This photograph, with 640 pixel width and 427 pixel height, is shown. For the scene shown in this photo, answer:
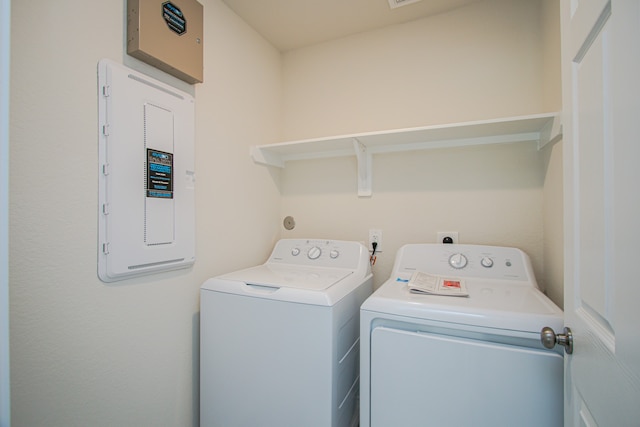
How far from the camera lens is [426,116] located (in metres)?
1.72

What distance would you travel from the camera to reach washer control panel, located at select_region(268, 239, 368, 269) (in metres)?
1.61

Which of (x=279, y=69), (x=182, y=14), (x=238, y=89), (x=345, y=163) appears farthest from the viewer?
(x=279, y=69)

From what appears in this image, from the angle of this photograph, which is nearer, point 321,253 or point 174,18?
point 174,18

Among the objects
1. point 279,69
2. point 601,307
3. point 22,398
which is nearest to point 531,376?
point 601,307

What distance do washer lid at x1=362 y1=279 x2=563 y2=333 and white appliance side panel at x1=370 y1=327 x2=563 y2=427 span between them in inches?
2.9

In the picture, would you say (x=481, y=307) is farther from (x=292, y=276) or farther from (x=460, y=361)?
(x=292, y=276)

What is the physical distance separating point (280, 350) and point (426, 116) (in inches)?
59.7

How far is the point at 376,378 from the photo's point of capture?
1057mm

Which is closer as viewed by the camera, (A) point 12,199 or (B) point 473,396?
(A) point 12,199

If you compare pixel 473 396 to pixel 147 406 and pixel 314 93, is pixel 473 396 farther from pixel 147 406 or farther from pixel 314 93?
pixel 314 93

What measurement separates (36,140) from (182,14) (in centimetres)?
77

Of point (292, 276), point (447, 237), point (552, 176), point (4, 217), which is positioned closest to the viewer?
point (4, 217)

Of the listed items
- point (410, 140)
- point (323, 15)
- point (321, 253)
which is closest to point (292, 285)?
point (321, 253)

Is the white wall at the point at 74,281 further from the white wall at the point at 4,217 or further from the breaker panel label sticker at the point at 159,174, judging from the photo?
the white wall at the point at 4,217
